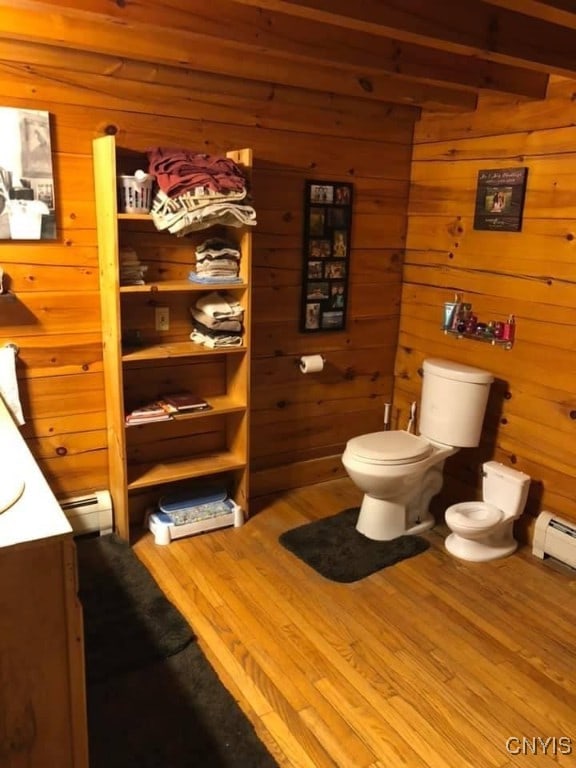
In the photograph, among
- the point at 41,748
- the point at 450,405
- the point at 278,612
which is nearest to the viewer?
the point at 41,748

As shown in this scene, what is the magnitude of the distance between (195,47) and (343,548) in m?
2.27

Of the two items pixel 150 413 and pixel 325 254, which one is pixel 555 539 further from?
pixel 150 413

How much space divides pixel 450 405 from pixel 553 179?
1.13 m

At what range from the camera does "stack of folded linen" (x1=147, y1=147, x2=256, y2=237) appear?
2.63 m

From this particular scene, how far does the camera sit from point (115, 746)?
1885 millimetres

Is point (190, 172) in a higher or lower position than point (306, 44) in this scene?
lower

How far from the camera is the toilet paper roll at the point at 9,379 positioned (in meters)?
2.64

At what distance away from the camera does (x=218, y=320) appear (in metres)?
2.94

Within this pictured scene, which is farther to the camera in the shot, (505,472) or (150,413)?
(505,472)

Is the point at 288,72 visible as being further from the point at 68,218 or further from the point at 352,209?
the point at 68,218

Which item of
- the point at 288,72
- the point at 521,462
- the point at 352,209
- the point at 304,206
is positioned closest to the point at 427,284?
the point at 352,209

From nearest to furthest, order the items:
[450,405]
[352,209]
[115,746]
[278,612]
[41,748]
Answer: [41,748]
[115,746]
[278,612]
[450,405]
[352,209]

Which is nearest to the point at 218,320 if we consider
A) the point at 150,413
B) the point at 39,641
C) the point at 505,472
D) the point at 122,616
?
the point at 150,413

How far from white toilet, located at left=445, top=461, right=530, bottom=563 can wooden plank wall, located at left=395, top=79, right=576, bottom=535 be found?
0.47 ft
